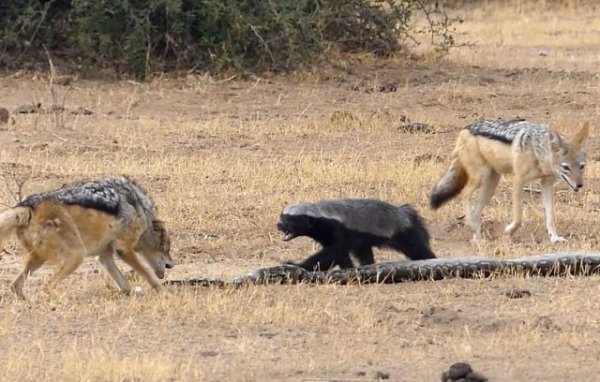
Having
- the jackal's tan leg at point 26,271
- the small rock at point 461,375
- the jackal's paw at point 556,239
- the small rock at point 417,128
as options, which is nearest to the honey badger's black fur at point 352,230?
the jackal's paw at point 556,239

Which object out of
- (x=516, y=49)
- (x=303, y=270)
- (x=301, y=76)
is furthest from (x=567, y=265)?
(x=516, y=49)

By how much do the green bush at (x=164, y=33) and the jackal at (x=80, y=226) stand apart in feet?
35.9

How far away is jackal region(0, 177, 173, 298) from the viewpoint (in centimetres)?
900

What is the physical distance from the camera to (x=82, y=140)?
16094 mm

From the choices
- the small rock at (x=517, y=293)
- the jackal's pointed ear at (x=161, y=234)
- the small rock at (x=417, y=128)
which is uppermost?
the jackal's pointed ear at (x=161, y=234)

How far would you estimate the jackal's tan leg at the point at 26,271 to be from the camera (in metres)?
9.09

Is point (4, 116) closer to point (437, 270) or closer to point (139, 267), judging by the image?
point (139, 267)

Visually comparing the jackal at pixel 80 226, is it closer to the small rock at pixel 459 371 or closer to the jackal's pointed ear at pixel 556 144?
the small rock at pixel 459 371

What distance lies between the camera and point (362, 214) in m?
10.3

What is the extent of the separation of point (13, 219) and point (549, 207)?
15.2 feet

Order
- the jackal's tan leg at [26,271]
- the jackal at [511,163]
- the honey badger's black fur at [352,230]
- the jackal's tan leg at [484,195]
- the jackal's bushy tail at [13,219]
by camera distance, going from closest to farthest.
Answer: the jackal's bushy tail at [13,219] < the jackal's tan leg at [26,271] < the honey badger's black fur at [352,230] < the jackal at [511,163] < the jackal's tan leg at [484,195]

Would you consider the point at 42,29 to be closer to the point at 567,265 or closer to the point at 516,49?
the point at 516,49

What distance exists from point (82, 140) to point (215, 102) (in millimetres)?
3283

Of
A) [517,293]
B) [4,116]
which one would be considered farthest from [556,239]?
[4,116]
